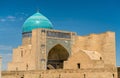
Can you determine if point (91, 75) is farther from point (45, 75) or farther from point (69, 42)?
point (69, 42)

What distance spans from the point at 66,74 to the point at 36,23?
8123 millimetres

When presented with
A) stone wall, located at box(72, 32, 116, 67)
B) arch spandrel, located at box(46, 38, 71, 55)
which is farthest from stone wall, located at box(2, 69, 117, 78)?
stone wall, located at box(72, 32, 116, 67)

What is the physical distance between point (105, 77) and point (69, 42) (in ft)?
28.5

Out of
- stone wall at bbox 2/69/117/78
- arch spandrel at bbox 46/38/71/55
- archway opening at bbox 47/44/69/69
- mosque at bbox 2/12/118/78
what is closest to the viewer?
stone wall at bbox 2/69/117/78

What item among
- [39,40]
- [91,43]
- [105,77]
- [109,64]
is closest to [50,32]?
[39,40]

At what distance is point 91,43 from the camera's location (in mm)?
29156

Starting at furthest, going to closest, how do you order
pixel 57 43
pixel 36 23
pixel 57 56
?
pixel 57 56 → pixel 36 23 → pixel 57 43

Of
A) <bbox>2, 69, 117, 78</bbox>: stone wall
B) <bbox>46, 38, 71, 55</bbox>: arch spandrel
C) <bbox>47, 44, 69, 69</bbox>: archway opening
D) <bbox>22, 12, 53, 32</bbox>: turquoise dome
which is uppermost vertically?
<bbox>22, 12, 53, 32</bbox>: turquoise dome

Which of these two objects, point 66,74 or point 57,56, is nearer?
point 66,74

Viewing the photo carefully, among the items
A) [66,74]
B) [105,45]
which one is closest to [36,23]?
[105,45]

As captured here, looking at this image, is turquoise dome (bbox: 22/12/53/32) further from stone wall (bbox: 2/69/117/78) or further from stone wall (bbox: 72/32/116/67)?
stone wall (bbox: 2/69/117/78)

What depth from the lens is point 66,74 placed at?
25156 mm

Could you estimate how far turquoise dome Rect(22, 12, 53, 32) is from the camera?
3130cm

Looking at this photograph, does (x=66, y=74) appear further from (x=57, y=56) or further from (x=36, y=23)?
(x=36, y=23)
